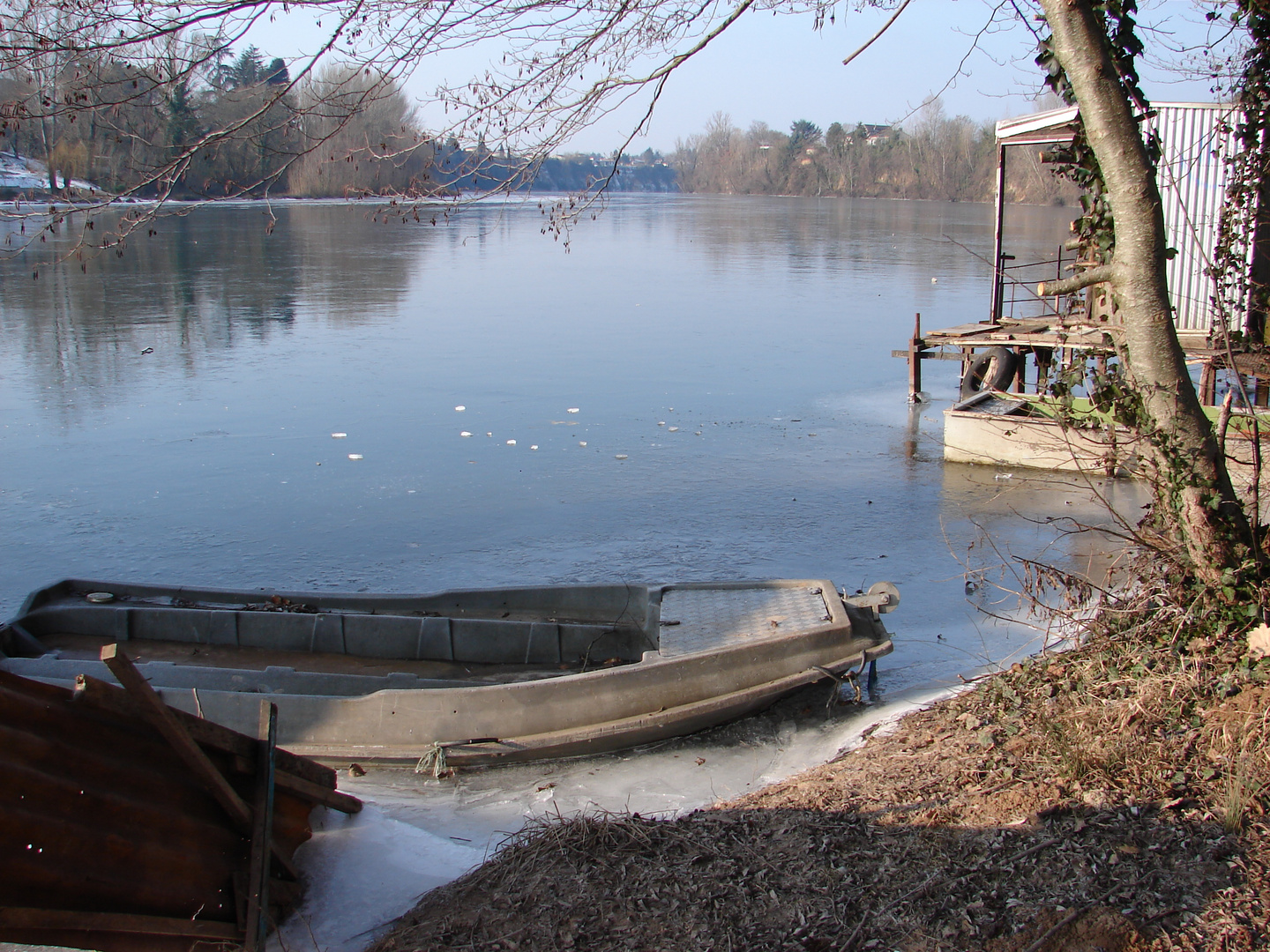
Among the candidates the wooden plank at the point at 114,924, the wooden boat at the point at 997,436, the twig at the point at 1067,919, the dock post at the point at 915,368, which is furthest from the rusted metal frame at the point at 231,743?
the dock post at the point at 915,368

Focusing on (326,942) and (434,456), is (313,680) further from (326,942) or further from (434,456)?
(434,456)

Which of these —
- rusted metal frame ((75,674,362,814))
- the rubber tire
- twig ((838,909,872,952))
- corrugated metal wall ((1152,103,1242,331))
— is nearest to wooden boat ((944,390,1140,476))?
the rubber tire

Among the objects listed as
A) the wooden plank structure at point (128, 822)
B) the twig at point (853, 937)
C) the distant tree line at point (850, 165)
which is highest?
the distant tree line at point (850, 165)

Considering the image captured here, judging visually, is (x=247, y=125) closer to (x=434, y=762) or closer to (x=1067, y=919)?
(x=434, y=762)

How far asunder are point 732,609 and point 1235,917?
3.90 meters

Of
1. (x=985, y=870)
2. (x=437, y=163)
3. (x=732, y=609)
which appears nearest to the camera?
(x=985, y=870)

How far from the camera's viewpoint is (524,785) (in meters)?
5.80

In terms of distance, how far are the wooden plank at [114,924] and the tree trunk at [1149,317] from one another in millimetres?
4171

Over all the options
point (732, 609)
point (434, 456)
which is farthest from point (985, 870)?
point (434, 456)

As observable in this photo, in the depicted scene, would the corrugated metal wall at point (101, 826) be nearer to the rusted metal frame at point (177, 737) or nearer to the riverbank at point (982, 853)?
the rusted metal frame at point (177, 737)

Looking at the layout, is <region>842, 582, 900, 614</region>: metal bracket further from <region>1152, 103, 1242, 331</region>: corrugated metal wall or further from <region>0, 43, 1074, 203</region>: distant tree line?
<region>1152, 103, 1242, 331</region>: corrugated metal wall

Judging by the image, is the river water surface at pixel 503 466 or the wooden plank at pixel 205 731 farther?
the river water surface at pixel 503 466

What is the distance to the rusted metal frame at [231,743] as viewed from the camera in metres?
3.09

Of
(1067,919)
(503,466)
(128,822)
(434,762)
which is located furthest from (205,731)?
(503,466)
